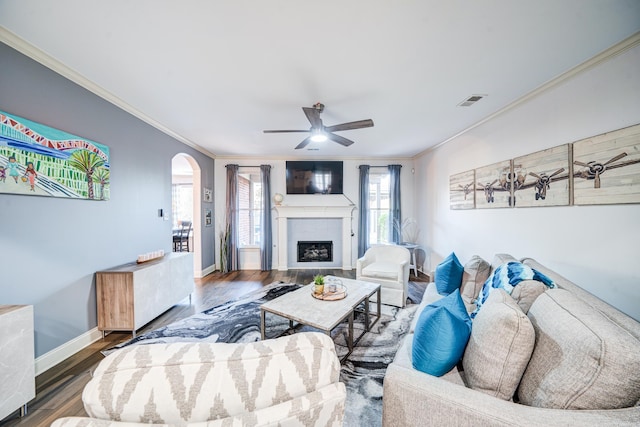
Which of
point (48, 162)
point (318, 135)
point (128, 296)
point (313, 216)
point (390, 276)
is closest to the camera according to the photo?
point (48, 162)

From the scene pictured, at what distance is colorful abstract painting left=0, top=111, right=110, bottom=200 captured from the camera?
5.65 ft

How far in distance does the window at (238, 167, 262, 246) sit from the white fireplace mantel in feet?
1.77

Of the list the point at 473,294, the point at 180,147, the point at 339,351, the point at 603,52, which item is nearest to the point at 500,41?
the point at 603,52

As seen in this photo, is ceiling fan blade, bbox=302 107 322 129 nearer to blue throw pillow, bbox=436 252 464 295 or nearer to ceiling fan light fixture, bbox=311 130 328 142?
ceiling fan light fixture, bbox=311 130 328 142

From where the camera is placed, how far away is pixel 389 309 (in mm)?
3064

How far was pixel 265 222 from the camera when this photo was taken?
5.26 m

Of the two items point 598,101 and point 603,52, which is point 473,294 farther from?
point 603,52

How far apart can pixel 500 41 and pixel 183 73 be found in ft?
8.58

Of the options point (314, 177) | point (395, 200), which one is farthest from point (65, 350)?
point (395, 200)

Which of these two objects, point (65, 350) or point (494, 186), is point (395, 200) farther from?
point (65, 350)

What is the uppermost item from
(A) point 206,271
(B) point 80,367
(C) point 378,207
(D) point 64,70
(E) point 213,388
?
(D) point 64,70

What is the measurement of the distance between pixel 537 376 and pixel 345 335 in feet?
5.71

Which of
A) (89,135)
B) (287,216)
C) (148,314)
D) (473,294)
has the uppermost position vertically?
(89,135)

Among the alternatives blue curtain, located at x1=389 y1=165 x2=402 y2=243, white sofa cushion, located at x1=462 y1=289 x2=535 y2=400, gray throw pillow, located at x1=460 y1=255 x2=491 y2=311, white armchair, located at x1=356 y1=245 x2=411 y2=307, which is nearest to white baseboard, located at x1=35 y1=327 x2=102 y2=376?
white armchair, located at x1=356 y1=245 x2=411 y2=307
